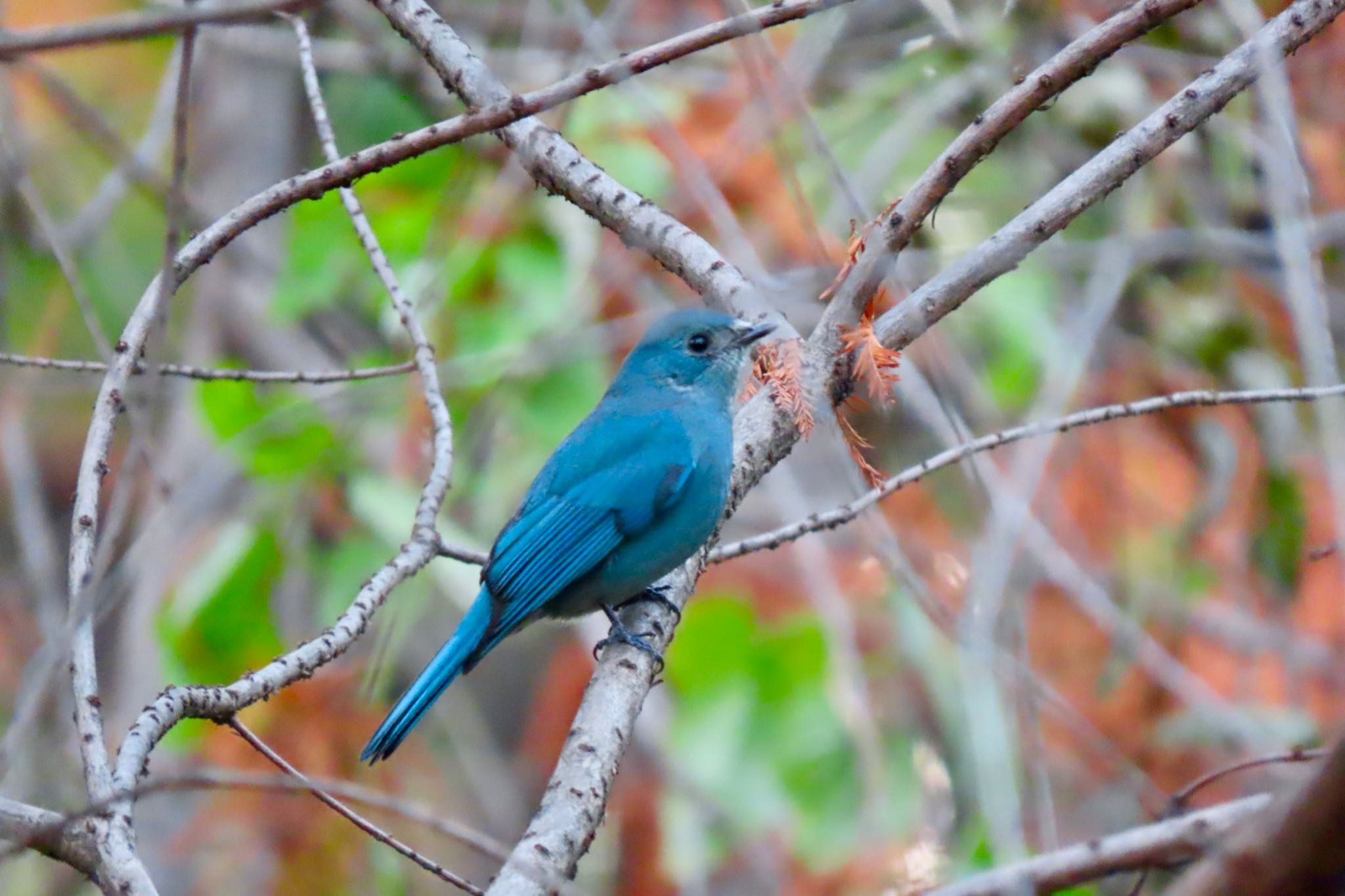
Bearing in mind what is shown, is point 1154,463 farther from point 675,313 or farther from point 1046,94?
point 1046,94

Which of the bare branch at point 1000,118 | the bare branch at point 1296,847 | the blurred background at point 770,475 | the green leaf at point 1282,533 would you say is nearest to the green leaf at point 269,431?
the blurred background at point 770,475

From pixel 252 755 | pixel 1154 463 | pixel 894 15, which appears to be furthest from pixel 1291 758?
pixel 894 15

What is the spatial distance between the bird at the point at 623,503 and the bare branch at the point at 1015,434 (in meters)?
0.44

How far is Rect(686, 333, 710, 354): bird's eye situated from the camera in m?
4.06

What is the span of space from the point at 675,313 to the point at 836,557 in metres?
2.52

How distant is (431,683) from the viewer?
3350 millimetres

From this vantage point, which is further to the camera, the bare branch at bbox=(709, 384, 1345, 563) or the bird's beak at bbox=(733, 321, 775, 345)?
the bird's beak at bbox=(733, 321, 775, 345)

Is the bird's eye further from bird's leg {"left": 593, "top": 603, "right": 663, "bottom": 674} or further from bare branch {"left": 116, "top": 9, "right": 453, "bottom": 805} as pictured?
bare branch {"left": 116, "top": 9, "right": 453, "bottom": 805}

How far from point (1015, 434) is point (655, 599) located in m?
1.29

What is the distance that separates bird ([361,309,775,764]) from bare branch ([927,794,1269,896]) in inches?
57.3

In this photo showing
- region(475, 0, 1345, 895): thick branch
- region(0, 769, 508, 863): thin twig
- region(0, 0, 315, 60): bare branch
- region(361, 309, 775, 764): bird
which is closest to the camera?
region(0, 0, 315, 60): bare branch

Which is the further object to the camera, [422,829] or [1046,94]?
[422,829]

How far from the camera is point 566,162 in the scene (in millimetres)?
3439

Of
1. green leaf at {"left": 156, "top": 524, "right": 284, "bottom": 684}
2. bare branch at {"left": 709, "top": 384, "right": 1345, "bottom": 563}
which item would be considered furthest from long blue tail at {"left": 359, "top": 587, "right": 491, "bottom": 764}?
green leaf at {"left": 156, "top": 524, "right": 284, "bottom": 684}
